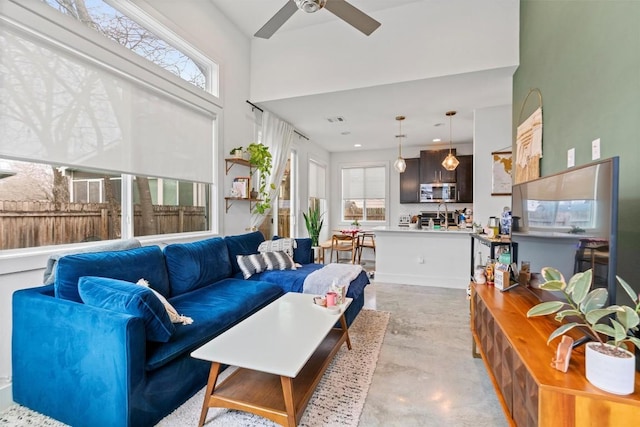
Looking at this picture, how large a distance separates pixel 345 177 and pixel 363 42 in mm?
4235

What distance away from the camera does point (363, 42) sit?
3.44 m

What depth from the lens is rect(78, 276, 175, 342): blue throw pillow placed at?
1545 millimetres

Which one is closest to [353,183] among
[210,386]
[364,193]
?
[364,193]

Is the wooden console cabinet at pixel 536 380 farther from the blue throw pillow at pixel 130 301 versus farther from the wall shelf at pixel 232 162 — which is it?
the wall shelf at pixel 232 162

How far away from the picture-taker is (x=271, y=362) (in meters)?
1.41

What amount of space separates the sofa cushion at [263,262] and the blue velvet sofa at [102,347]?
103cm

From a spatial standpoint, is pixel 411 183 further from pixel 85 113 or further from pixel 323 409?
pixel 85 113

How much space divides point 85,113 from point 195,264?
145 cm

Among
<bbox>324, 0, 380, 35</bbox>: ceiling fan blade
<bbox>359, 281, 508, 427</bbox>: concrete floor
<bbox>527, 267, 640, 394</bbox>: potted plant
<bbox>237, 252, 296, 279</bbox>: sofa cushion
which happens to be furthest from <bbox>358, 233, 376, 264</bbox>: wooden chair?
<bbox>527, 267, 640, 394</bbox>: potted plant

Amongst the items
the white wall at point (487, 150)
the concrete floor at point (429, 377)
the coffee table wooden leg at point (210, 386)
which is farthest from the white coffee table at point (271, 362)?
the white wall at point (487, 150)

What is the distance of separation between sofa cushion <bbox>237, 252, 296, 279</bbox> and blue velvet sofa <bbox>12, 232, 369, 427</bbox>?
1.03 m

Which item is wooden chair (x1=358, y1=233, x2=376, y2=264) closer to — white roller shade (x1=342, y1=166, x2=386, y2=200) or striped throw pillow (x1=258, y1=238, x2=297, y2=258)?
white roller shade (x1=342, y1=166, x2=386, y2=200)

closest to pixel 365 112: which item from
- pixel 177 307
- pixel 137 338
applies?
pixel 177 307

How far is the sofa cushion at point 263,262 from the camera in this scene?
313 centimetres
